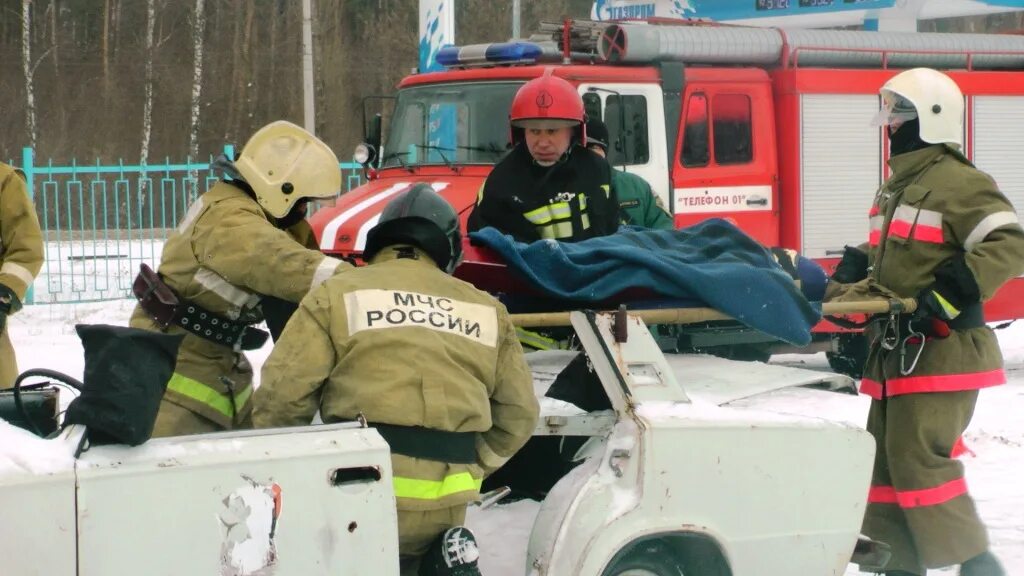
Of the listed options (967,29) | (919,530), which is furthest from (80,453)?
(967,29)

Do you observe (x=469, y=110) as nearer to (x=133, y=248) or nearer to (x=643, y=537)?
(x=643, y=537)

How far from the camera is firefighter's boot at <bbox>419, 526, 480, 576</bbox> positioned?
3.26 metres

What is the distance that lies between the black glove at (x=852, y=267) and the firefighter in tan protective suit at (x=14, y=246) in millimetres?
3019

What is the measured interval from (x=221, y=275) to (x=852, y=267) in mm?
2409

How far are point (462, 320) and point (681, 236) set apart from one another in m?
1.41

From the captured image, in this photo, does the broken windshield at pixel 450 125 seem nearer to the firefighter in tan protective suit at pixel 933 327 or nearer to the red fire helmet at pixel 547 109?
the red fire helmet at pixel 547 109

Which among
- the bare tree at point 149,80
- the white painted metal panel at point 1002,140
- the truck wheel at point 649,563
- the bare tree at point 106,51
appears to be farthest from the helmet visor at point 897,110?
the bare tree at point 106,51

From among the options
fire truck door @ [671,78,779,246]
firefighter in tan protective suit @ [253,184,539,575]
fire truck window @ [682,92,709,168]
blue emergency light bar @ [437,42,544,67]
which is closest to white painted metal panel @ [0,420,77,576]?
firefighter in tan protective suit @ [253,184,539,575]

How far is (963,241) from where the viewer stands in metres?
4.73

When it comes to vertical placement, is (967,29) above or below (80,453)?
above

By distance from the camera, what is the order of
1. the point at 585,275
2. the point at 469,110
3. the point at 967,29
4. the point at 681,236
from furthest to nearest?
the point at 967,29 → the point at 469,110 → the point at 681,236 → the point at 585,275

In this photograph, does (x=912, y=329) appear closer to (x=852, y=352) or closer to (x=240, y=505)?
(x=240, y=505)

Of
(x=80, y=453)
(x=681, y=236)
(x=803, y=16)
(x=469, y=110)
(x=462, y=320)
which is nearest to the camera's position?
(x=80, y=453)

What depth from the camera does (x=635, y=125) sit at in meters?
9.92
